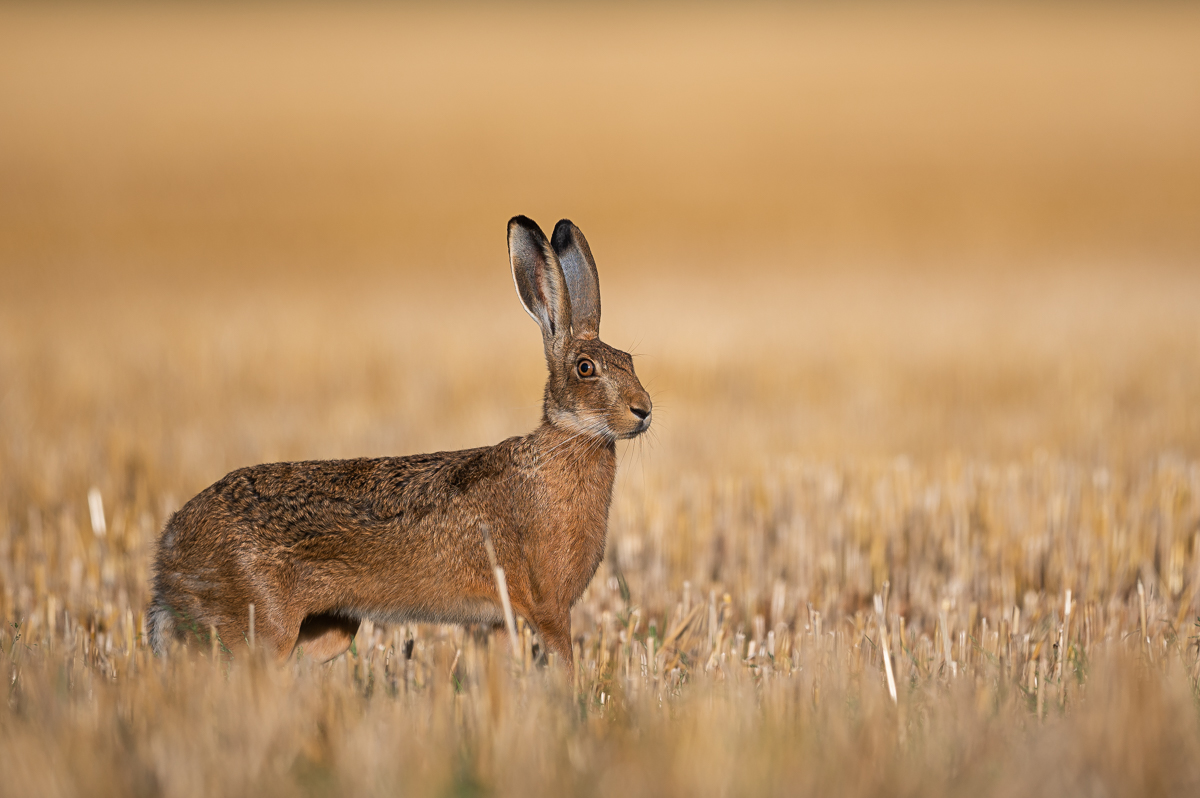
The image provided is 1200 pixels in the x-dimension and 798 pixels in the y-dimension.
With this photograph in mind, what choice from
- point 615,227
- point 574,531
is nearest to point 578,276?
point 574,531

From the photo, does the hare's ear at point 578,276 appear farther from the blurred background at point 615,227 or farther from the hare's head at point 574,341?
the blurred background at point 615,227

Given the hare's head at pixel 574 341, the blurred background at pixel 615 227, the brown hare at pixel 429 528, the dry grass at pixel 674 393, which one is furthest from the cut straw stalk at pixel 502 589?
the blurred background at pixel 615 227

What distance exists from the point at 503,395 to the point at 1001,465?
5230 mm

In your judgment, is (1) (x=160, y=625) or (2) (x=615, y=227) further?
(2) (x=615, y=227)

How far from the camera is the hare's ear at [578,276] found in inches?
173

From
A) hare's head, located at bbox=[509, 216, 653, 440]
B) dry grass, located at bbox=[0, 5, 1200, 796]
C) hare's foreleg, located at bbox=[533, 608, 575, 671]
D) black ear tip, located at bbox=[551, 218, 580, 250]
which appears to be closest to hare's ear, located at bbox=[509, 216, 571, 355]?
hare's head, located at bbox=[509, 216, 653, 440]

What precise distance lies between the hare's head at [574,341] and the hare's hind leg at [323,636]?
1173 millimetres

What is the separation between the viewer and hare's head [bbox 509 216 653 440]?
4.14m

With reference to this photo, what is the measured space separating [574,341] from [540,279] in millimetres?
275

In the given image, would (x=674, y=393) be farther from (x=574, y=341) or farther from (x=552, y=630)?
(x=552, y=630)

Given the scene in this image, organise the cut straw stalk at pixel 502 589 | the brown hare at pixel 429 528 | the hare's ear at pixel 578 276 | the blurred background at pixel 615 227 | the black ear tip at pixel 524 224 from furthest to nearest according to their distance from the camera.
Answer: the blurred background at pixel 615 227
the hare's ear at pixel 578 276
the black ear tip at pixel 524 224
the brown hare at pixel 429 528
the cut straw stalk at pixel 502 589

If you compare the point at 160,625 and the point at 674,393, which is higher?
the point at 674,393

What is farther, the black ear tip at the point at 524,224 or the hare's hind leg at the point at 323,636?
the hare's hind leg at the point at 323,636

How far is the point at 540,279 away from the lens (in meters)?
4.40
